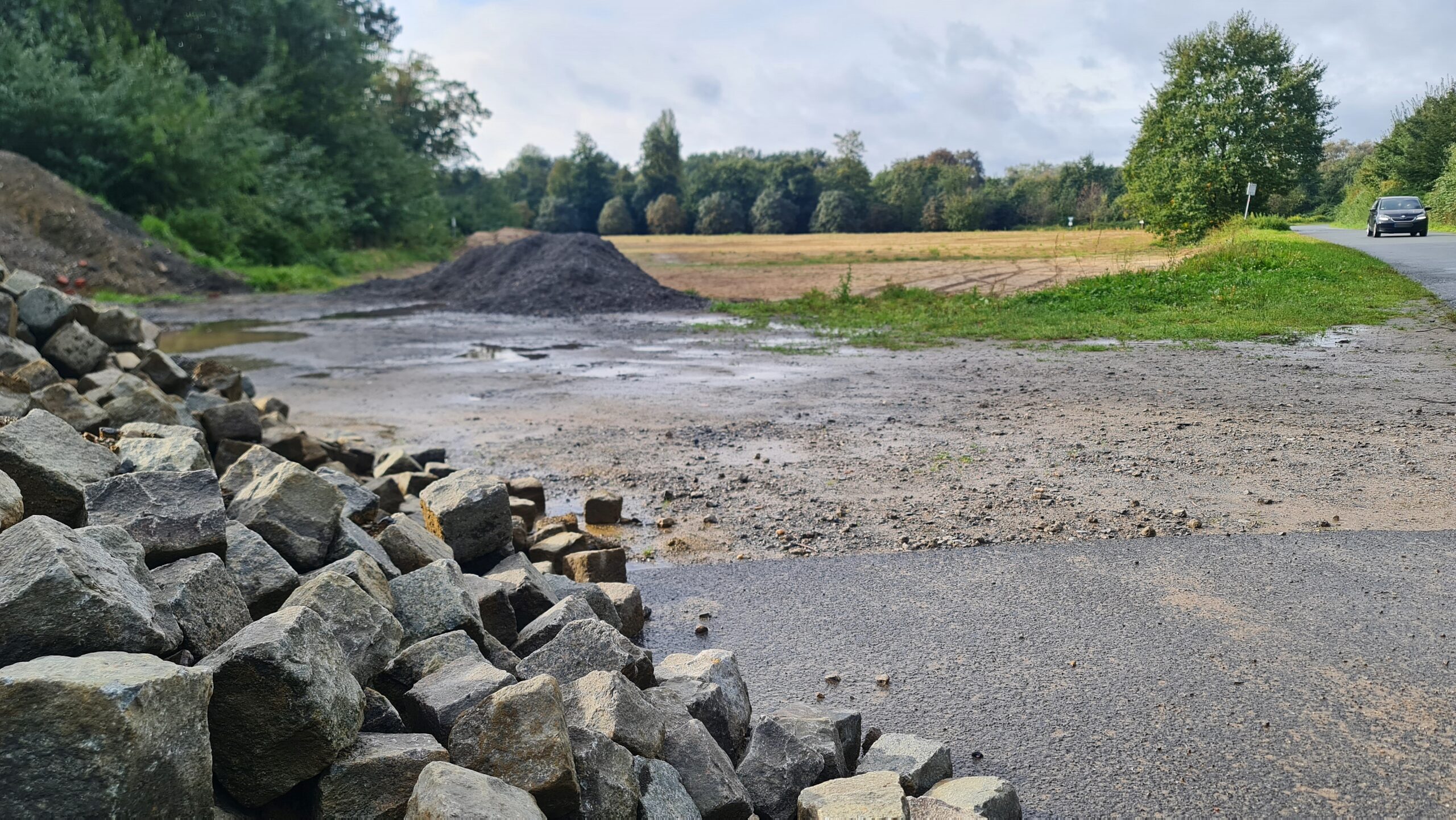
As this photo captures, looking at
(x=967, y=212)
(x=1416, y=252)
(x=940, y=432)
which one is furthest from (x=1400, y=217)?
(x=967, y=212)

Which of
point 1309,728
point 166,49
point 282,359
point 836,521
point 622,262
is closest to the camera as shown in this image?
point 1309,728

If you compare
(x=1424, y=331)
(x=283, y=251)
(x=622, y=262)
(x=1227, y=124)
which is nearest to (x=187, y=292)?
(x=283, y=251)

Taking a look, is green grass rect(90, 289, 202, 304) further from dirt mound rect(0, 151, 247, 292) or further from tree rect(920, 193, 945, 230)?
tree rect(920, 193, 945, 230)

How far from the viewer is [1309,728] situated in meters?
3.11

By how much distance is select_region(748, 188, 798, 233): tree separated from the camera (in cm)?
7600

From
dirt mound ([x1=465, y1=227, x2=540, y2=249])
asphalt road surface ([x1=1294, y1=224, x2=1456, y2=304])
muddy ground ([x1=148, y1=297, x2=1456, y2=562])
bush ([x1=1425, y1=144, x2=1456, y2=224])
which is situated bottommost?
muddy ground ([x1=148, y1=297, x2=1456, y2=562])

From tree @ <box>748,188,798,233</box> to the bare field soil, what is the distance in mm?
18174

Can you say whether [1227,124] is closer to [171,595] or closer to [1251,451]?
[1251,451]

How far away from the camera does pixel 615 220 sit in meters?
83.7

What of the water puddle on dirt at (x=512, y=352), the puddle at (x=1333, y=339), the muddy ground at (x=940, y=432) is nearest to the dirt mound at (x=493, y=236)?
the water puddle on dirt at (x=512, y=352)

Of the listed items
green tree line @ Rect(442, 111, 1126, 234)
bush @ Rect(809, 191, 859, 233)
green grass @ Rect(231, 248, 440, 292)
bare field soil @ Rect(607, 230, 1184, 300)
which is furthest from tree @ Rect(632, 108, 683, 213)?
green grass @ Rect(231, 248, 440, 292)

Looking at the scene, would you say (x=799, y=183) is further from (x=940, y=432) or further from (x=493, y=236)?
(x=940, y=432)

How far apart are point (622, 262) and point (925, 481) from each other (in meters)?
21.5

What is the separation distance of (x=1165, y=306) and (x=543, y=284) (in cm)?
1417
